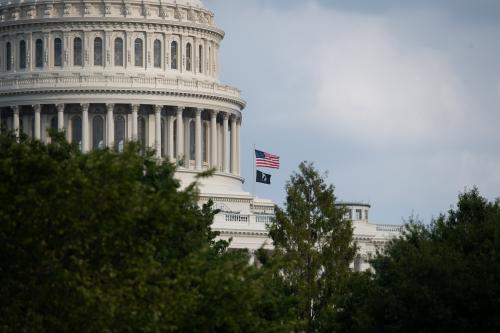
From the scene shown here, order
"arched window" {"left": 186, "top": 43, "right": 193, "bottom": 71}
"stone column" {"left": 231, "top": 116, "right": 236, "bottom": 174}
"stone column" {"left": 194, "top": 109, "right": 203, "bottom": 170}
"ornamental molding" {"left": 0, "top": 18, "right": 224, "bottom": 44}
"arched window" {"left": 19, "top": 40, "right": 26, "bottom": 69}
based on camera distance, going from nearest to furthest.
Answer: "stone column" {"left": 194, "top": 109, "right": 203, "bottom": 170}
"ornamental molding" {"left": 0, "top": 18, "right": 224, "bottom": 44}
"arched window" {"left": 19, "top": 40, "right": 26, "bottom": 69}
"arched window" {"left": 186, "top": 43, "right": 193, "bottom": 71}
"stone column" {"left": 231, "top": 116, "right": 236, "bottom": 174}

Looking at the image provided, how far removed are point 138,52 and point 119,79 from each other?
4.18 meters

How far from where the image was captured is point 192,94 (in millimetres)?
174750

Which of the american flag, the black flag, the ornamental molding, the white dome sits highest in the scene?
the white dome

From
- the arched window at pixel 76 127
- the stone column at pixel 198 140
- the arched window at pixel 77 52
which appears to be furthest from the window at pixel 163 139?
the arched window at pixel 77 52

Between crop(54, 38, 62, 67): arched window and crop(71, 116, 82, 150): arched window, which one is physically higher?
crop(54, 38, 62, 67): arched window

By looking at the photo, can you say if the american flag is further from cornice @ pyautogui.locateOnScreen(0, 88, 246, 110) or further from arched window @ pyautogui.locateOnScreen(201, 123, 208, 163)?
arched window @ pyautogui.locateOnScreen(201, 123, 208, 163)

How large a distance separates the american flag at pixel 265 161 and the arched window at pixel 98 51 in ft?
55.3

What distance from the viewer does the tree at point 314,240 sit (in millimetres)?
105688

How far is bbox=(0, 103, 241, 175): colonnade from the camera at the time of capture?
173 metres

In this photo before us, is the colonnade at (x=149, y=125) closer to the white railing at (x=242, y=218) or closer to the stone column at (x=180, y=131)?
the stone column at (x=180, y=131)

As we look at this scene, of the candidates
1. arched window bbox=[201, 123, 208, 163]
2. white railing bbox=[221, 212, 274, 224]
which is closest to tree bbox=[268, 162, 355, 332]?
white railing bbox=[221, 212, 274, 224]

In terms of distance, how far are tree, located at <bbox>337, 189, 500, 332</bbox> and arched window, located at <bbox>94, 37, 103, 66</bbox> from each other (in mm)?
79874

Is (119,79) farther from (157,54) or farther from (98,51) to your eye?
(157,54)

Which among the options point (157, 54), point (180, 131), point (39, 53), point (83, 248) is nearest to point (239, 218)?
point (180, 131)
